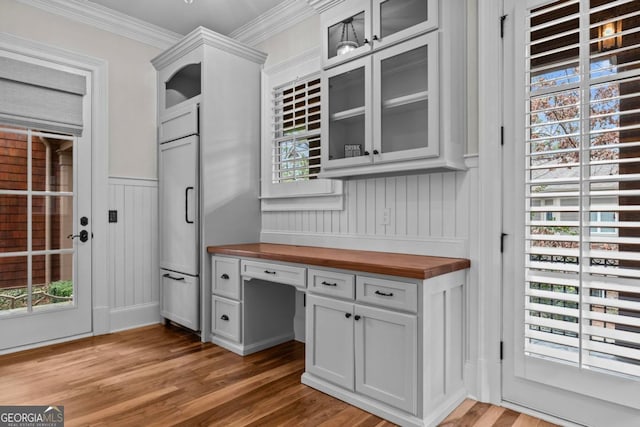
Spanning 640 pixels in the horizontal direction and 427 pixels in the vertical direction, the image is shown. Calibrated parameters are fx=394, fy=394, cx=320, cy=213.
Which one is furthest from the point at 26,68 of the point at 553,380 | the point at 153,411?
the point at 553,380

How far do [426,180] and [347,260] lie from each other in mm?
744

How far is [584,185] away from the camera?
186cm

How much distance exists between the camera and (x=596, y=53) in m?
1.84

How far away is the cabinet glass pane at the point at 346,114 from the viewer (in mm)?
2467

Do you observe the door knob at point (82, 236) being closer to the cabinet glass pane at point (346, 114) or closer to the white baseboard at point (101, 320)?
the white baseboard at point (101, 320)

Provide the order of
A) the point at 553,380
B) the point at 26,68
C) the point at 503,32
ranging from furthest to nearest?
the point at 26,68 < the point at 503,32 < the point at 553,380

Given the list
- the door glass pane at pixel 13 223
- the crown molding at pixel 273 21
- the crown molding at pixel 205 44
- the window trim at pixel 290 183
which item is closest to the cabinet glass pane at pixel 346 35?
the window trim at pixel 290 183

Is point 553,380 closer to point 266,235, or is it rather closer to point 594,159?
point 594,159

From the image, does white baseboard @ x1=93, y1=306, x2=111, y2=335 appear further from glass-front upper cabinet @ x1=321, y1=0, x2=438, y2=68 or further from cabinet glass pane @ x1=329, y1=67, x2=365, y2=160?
glass-front upper cabinet @ x1=321, y1=0, x2=438, y2=68

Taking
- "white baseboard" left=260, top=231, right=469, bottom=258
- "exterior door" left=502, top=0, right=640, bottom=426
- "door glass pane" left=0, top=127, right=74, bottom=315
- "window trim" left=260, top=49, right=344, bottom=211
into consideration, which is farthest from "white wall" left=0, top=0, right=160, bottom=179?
"exterior door" left=502, top=0, right=640, bottom=426

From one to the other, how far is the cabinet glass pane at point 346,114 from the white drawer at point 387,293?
32.8 inches

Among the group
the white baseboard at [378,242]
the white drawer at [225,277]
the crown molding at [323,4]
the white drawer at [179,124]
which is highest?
the crown molding at [323,4]

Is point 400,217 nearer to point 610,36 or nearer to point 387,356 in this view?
point 387,356

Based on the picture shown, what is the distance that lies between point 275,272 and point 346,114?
3.75 feet
